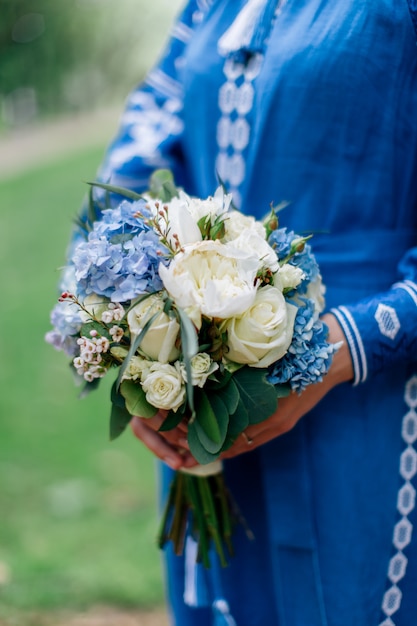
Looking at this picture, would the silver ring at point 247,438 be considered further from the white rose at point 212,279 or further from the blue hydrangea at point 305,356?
the white rose at point 212,279

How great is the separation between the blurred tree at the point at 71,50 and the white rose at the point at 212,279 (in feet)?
16.9

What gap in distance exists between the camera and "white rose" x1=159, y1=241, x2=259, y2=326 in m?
1.00

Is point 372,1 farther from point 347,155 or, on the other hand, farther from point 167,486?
point 167,486

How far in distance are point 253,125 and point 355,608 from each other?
2.84 ft

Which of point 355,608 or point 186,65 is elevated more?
point 186,65

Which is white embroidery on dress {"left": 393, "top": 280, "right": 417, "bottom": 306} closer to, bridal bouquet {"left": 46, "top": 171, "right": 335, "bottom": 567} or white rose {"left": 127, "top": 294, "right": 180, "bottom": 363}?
bridal bouquet {"left": 46, "top": 171, "right": 335, "bottom": 567}

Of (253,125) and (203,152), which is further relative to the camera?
(203,152)

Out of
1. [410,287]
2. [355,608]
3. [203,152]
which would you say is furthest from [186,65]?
[355,608]

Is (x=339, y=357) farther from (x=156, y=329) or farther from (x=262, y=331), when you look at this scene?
(x=156, y=329)

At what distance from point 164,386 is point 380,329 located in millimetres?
376

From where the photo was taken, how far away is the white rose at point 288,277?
1.10m

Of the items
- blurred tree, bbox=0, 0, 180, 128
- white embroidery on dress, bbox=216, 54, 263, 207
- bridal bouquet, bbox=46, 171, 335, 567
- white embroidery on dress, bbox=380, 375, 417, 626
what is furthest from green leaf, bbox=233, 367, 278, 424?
blurred tree, bbox=0, 0, 180, 128

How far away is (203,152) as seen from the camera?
4.91 feet

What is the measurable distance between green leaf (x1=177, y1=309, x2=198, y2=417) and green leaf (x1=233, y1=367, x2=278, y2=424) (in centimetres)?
14
